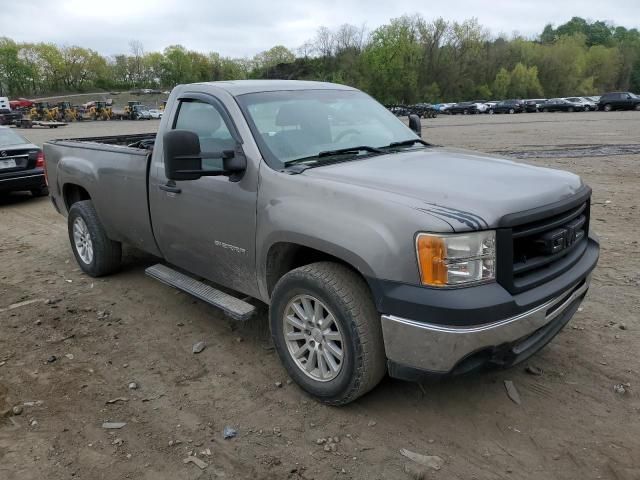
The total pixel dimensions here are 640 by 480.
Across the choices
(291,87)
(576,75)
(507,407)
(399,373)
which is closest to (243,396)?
(399,373)

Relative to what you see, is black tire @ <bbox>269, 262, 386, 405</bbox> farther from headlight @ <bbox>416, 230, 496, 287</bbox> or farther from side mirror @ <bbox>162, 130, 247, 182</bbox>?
side mirror @ <bbox>162, 130, 247, 182</bbox>

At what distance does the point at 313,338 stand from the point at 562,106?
179 feet

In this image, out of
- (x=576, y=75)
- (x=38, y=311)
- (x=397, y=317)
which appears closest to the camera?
(x=397, y=317)

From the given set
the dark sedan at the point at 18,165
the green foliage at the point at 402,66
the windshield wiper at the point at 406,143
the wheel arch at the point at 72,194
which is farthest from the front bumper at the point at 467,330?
the green foliage at the point at 402,66

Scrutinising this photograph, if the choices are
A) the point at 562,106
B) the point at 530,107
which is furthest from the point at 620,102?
the point at 530,107

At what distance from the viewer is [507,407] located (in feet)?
10.5

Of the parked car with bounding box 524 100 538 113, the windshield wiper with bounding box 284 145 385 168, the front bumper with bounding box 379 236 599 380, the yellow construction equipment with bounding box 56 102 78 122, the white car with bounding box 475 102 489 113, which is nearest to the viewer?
the front bumper with bounding box 379 236 599 380

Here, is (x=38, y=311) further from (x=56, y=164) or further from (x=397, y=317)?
(x=397, y=317)

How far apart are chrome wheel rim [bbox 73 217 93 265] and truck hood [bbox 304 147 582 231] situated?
3.20 m

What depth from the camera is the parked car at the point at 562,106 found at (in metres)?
49.6

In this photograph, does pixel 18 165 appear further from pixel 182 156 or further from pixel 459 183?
pixel 459 183

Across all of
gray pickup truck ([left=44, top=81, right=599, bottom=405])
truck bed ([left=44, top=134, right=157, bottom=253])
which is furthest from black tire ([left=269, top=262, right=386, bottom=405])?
truck bed ([left=44, top=134, right=157, bottom=253])

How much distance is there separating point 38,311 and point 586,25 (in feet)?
555

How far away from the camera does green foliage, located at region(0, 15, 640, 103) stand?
292ft
